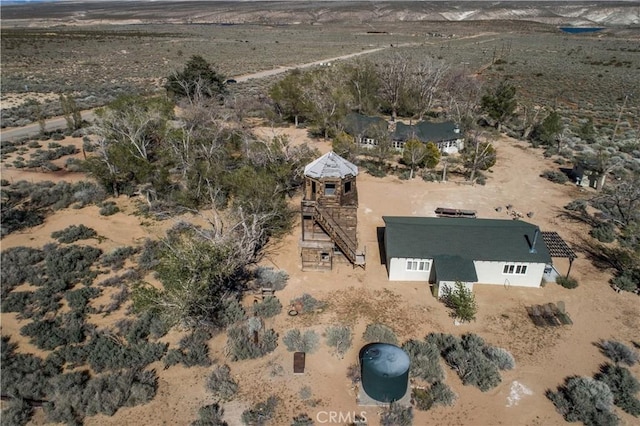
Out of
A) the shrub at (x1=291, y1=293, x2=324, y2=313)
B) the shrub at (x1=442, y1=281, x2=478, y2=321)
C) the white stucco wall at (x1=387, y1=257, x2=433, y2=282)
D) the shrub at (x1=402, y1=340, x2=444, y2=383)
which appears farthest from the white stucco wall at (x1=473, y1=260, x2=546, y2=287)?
the shrub at (x1=291, y1=293, x2=324, y2=313)

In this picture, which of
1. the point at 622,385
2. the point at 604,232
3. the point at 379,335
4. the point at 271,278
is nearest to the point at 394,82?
the point at 604,232

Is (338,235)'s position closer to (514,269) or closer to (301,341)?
(301,341)

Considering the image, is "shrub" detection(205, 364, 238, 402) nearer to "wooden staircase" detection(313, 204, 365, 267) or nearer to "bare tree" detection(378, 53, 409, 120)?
"wooden staircase" detection(313, 204, 365, 267)

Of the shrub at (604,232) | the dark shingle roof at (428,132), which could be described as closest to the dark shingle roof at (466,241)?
the shrub at (604,232)

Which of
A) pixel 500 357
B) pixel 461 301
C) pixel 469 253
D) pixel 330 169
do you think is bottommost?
pixel 500 357

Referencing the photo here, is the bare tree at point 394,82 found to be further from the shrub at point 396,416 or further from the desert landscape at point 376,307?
the shrub at point 396,416
